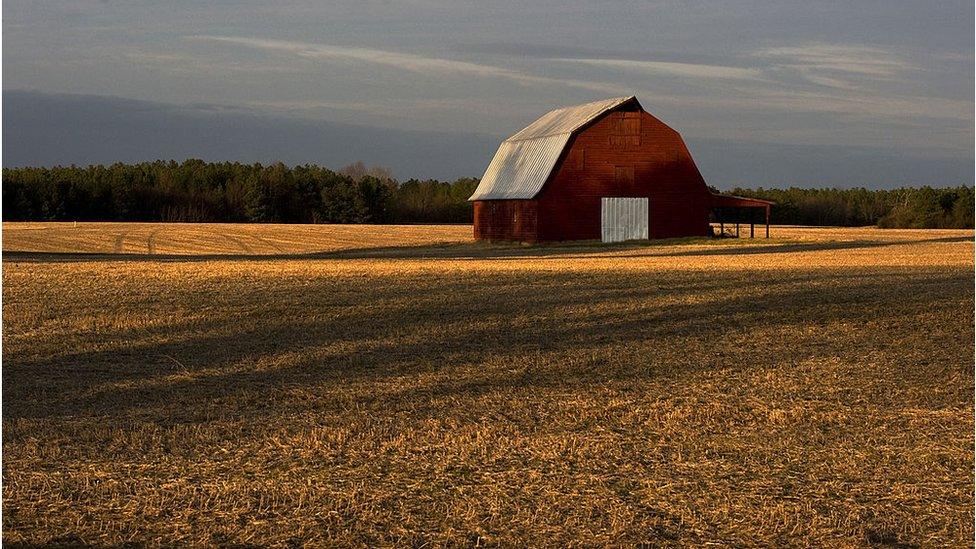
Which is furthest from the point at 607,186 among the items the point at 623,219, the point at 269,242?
the point at 269,242

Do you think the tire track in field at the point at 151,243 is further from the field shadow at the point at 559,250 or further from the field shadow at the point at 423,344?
the field shadow at the point at 423,344

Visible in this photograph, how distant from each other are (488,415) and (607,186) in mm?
44588

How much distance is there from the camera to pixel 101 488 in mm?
7996

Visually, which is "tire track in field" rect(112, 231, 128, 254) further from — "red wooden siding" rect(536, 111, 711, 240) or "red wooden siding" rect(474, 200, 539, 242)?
"red wooden siding" rect(536, 111, 711, 240)

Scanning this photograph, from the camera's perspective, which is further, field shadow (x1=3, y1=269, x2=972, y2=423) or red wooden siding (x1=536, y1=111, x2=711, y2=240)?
red wooden siding (x1=536, y1=111, x2=711, y2=240)

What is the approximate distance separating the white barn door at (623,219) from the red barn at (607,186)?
4 centimetres

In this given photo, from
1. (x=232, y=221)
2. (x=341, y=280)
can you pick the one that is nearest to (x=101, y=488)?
(x=341, y=280)

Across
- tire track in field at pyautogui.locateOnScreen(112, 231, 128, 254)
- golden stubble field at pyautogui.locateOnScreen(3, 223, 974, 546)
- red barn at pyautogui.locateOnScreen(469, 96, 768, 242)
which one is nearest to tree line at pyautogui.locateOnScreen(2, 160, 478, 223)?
tire track in field at pyautogui.locateOnScreen(112, 231, 128, 254)

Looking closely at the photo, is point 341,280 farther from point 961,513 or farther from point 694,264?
point 961,513

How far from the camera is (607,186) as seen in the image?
54.9 metres

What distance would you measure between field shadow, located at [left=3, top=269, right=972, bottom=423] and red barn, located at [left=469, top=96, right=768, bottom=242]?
93.9 ft

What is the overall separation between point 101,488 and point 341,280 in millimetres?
18866

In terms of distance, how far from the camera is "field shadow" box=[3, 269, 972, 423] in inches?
474

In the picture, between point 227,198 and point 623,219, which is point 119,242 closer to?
point 623,219
